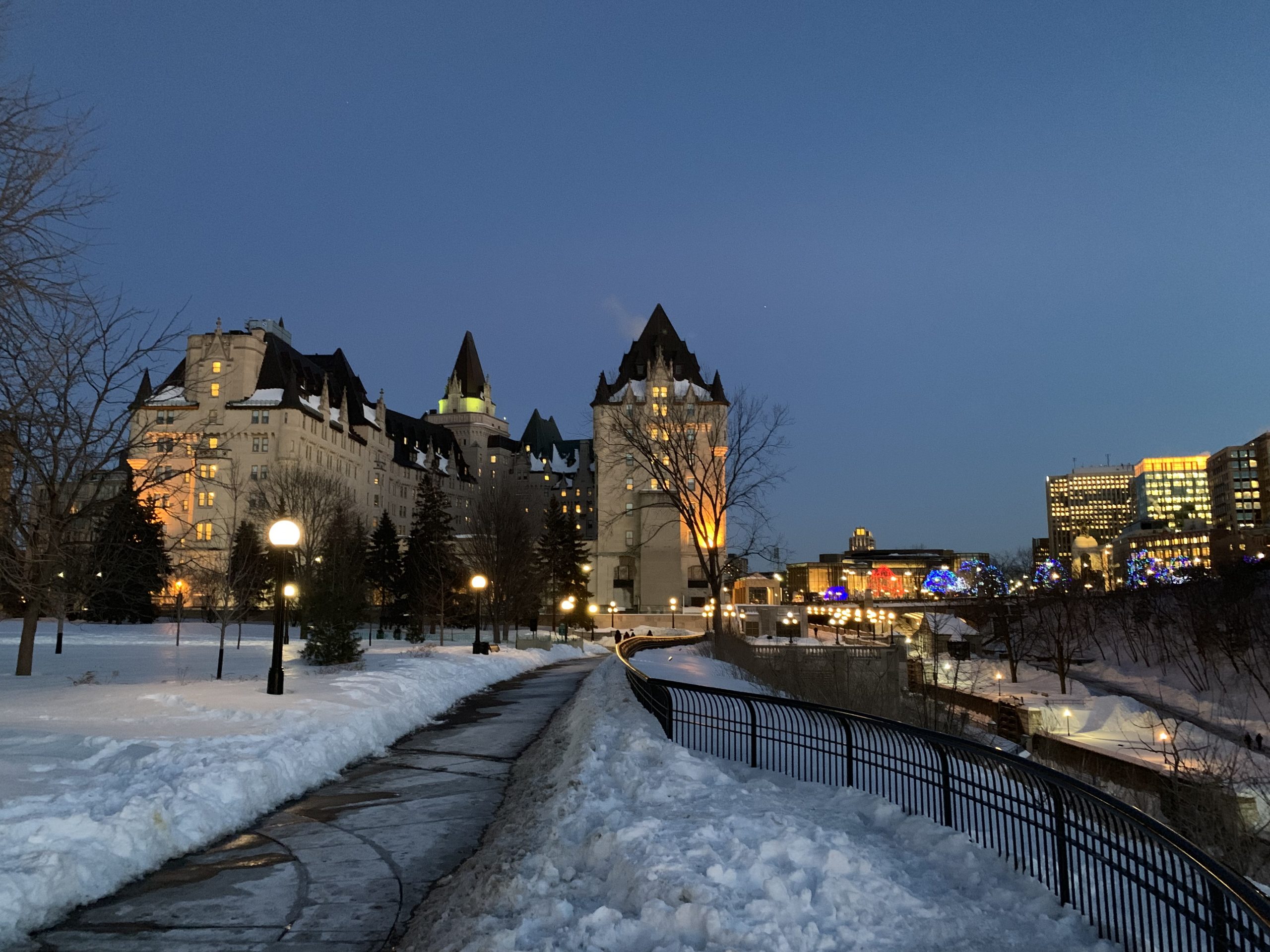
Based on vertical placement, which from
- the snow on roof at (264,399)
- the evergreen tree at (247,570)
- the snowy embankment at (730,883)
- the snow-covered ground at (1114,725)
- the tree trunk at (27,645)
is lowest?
the snow-covered ground at (1114,725)

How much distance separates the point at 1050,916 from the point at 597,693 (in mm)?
13073

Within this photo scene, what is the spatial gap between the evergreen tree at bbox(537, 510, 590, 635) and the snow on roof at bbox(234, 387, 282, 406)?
33.6m

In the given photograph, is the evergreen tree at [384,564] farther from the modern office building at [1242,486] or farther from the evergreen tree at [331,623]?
the modern office building at [1242,486]

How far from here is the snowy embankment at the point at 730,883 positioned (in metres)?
5.38

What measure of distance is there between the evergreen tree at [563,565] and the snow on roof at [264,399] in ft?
110

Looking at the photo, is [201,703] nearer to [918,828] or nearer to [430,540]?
[918,828]

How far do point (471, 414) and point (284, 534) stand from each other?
497ft

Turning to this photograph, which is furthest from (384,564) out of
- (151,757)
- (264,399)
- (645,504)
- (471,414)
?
(471,414)

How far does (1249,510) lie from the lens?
7549 inches

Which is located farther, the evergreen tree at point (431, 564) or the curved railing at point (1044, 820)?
the evergreen tree at point (431, 564)

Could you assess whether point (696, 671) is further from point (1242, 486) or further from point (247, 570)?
point (1242, 486)

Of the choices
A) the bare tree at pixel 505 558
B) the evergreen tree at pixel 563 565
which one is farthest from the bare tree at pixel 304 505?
the evergreen tree at pixel 563 565

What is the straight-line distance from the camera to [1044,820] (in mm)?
6801

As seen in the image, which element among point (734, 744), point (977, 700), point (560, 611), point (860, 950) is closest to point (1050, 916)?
point (860, 950)
